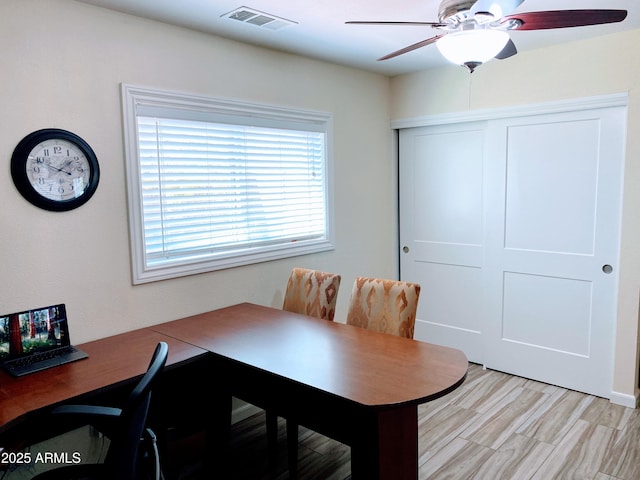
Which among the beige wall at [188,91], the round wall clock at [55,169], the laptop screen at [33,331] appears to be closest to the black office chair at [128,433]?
the laptop screen at [33,331]

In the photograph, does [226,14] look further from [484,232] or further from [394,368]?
[484,232]

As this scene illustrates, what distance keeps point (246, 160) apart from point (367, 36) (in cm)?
113

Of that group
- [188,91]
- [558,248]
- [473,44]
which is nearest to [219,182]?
[188,91]

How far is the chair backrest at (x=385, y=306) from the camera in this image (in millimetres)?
2555

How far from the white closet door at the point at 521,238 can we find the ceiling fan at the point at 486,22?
1.57 metres

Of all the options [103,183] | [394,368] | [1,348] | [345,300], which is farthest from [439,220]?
Result: [1,348]

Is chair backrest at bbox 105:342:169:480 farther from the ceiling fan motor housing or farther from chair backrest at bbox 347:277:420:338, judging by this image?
the ceiling fan motor housing

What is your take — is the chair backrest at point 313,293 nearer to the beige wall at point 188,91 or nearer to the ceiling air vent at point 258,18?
the beige wall at point 188,91

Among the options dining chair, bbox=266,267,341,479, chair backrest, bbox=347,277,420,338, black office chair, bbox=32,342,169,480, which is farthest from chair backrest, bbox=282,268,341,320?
black office chair, bbox=32,342,169,480

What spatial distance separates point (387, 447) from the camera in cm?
184

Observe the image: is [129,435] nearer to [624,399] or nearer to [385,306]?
[385,306]

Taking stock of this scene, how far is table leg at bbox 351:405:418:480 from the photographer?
5.94 feet

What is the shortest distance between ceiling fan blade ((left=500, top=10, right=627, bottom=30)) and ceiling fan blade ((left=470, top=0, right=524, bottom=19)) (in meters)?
0.14

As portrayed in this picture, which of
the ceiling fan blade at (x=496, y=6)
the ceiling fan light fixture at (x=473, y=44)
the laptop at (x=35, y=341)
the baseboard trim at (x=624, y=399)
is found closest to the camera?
the ceiling fan blade at (x=496, y=6)
